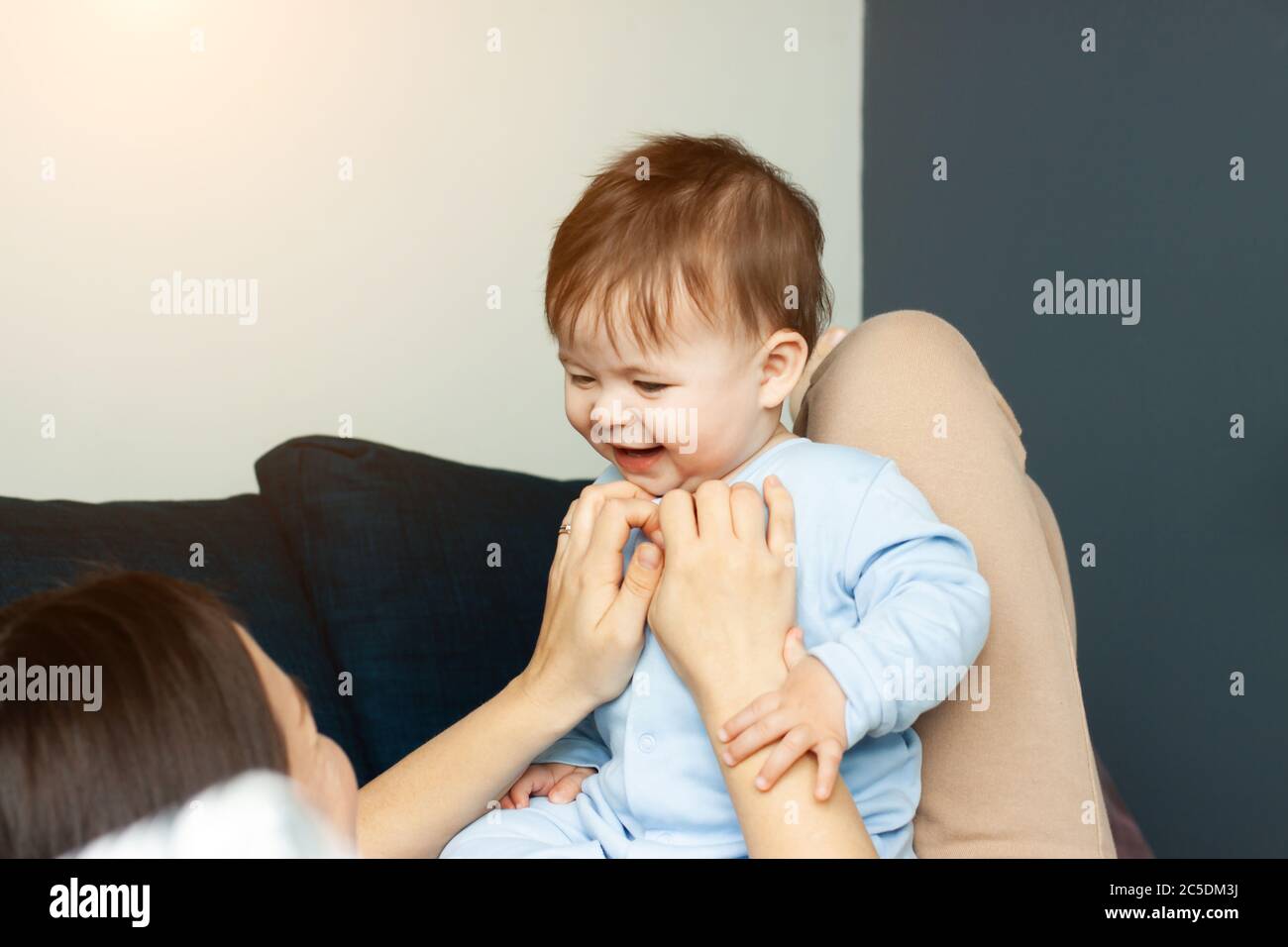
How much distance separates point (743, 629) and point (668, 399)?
28 cm

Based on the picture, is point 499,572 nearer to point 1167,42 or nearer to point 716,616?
point 716,616

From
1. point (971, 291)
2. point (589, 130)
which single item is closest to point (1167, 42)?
point (971, 291)

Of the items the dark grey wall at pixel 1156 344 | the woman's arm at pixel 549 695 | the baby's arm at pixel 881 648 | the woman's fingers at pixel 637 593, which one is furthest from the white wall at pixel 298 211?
the baby's arm at pixel 881 648

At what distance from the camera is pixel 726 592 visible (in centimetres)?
108

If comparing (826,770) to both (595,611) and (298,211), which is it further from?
(298,211)

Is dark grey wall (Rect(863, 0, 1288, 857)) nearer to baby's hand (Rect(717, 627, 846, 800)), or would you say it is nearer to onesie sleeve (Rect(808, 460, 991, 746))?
onesie sleeve (Rect(808, 460, 991, 746))

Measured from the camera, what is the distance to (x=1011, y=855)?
1161mm

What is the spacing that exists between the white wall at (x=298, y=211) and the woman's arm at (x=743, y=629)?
5.59 ft

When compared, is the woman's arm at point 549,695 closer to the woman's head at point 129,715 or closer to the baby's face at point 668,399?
the baby's face at point 668,399

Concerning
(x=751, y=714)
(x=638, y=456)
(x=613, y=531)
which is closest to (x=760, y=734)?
(x=751, y=714)

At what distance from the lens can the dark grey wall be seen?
6.70ft

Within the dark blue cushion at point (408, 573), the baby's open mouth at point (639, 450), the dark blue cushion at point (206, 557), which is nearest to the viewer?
the baby's open mouth at point (639, 450)

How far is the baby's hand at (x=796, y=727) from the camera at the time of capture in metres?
0.99

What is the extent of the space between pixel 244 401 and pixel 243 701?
6.31 feet
